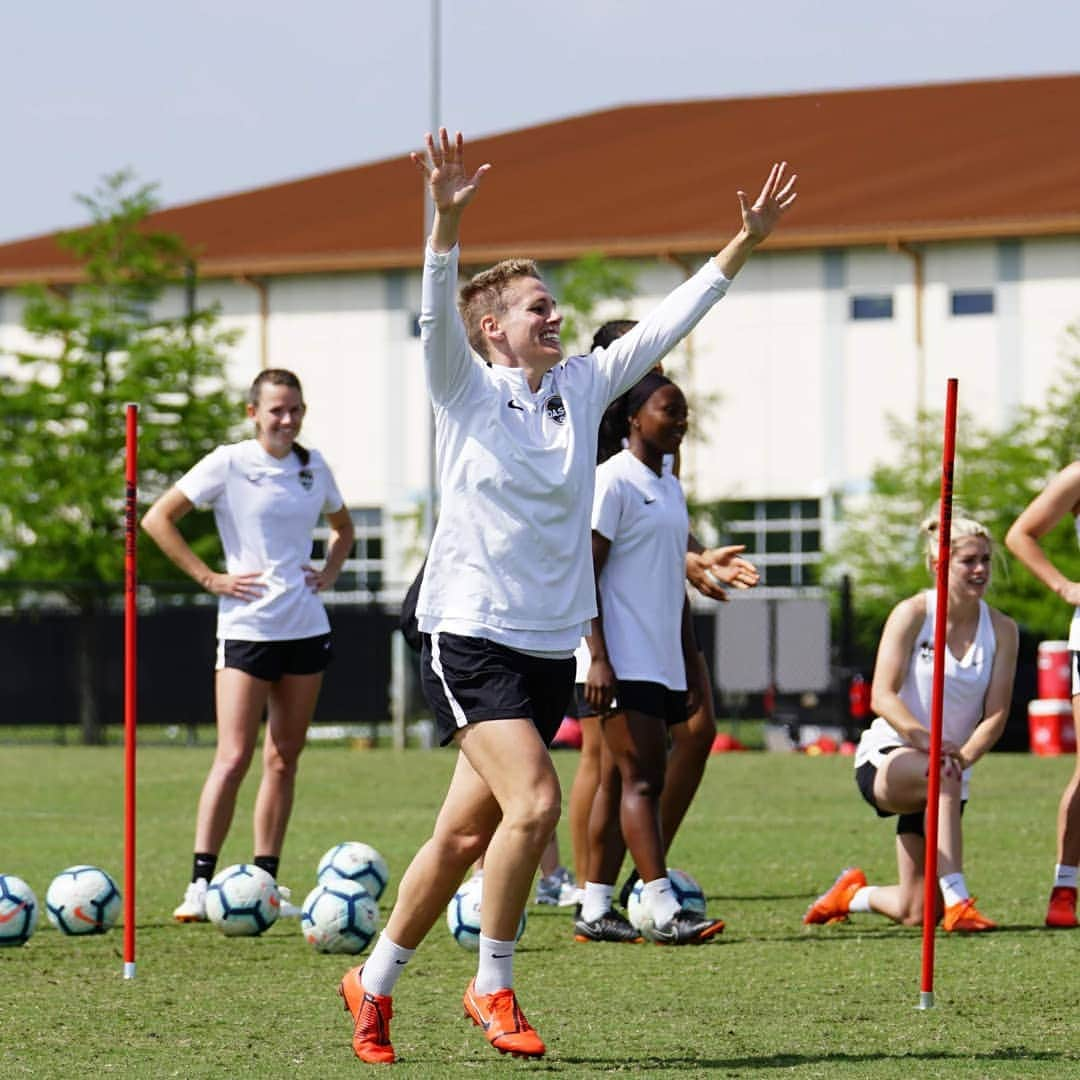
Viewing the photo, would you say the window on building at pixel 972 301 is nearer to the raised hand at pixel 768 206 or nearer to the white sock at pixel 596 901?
the white sock at pixel 596 901

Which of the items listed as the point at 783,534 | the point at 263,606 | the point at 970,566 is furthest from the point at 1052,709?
the point at 783,534

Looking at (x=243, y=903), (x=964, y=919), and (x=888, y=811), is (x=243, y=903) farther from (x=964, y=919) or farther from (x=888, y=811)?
(x=964, y=919)

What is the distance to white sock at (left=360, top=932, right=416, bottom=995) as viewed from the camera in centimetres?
643

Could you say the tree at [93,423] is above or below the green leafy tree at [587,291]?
below

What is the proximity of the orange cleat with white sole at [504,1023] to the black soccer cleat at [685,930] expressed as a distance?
2.40m

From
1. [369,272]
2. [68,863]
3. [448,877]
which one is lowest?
[68,863]

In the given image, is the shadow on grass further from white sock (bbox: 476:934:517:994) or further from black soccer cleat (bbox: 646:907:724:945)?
black soccer cleat (bbox: 646:907:724:945)

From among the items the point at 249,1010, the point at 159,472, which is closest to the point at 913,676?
the point at 249,1010

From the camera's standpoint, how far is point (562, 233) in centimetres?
5241

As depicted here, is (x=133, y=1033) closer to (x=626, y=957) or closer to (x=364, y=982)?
(x=364, y=982)

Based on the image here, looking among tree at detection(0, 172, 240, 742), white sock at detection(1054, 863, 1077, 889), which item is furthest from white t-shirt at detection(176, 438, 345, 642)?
tree at detection(0, 172, 240, 742)

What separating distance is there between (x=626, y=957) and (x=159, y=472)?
94.3 ft

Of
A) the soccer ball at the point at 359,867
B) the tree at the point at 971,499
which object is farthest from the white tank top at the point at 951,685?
the tree at the point at 971,499

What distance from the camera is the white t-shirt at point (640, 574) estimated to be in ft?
30.0
